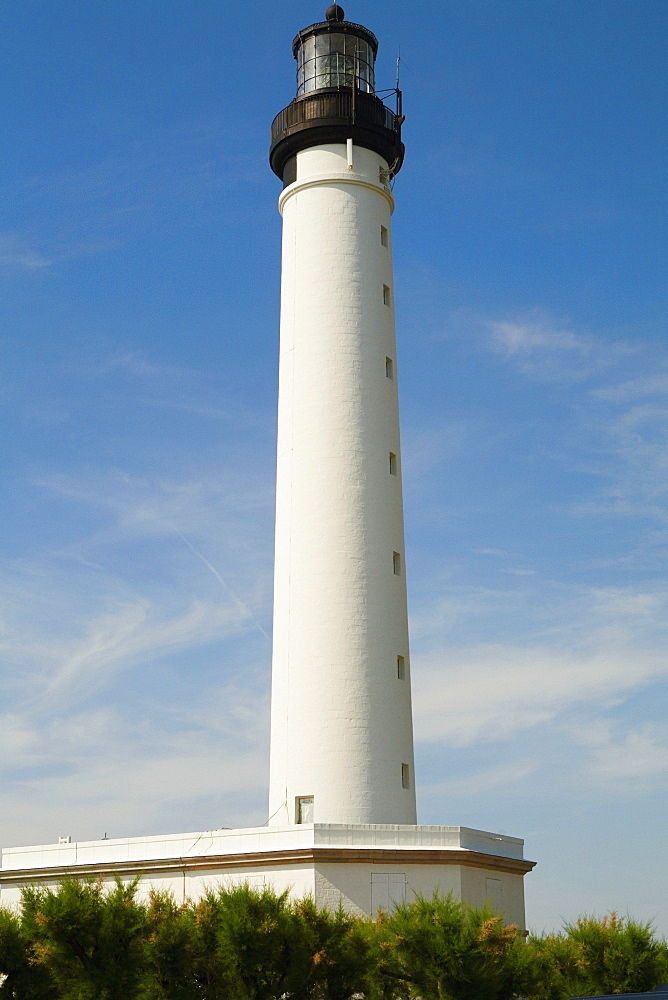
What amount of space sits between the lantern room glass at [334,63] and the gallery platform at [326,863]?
1819 centimetres

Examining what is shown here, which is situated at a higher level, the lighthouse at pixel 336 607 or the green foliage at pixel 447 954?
the lighthouse at pixel 336 607

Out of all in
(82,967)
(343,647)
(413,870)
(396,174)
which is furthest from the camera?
(396,174)

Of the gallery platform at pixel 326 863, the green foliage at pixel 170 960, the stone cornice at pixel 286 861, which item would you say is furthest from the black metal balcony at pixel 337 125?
the green foliage at pixel 170 960

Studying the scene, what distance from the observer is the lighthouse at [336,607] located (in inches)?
910

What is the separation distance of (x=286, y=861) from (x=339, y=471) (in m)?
8.45

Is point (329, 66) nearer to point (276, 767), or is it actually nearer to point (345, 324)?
point (345, 324)

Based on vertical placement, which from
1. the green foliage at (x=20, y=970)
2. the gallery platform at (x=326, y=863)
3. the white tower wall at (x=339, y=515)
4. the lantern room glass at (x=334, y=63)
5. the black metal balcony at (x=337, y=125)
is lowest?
the green foliage at (x=20, y=970)

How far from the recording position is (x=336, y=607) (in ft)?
85.1

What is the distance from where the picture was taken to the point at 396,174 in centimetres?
3045

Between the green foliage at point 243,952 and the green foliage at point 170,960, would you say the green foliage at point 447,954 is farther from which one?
the green foliage at point 170,960

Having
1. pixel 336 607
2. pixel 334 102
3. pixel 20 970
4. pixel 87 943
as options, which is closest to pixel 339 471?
pixel 336 607

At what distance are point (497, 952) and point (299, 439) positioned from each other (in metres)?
12.5

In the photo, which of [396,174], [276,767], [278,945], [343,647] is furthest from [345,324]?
[278,945]

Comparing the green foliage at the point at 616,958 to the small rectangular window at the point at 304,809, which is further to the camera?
the small rectangular window at the point at 304,809
